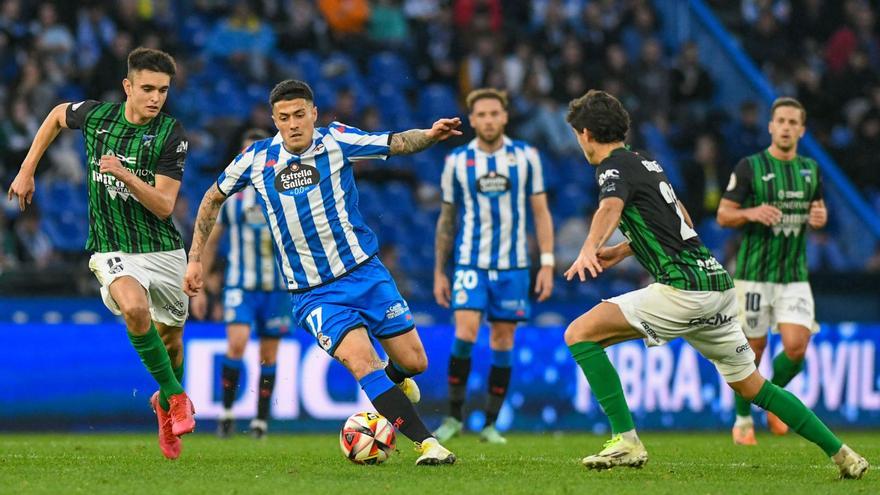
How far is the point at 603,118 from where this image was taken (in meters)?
7.73

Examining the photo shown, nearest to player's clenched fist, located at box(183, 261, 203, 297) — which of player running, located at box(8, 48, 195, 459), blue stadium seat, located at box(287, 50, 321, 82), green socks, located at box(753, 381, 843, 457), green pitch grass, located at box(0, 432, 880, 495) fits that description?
player running, located at box(8, 48, 195, 459)

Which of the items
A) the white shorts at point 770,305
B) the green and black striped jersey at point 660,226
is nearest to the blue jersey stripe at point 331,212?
the green and black striped jersey at point 660,226

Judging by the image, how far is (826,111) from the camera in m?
20.2

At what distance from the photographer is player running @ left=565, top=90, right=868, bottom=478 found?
24.9ft

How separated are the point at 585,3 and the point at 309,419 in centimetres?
963

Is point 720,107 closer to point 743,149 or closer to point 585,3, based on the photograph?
point 743,149

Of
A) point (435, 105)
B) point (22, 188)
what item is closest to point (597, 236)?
point (22, 188)

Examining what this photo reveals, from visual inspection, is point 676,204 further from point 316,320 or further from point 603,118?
point 316,320

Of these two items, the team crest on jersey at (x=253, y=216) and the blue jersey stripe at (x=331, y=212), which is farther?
Result: the team crest on jersey at (x=253, y=216)

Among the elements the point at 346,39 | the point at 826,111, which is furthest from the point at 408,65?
the point at 826,111

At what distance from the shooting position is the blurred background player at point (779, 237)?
10680 mm

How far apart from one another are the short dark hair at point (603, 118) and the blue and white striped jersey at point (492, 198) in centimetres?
339

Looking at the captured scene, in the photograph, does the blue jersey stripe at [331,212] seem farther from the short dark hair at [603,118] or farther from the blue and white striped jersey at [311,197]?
the short dark hair at [603,118]

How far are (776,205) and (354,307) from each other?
410 cm
